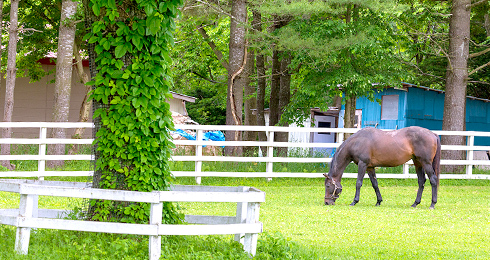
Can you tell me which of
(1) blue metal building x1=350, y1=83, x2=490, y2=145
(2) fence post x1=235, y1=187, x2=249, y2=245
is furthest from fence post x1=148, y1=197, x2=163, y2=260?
(1) blue metal building x1=350, y1=83, x2=490, y2=145

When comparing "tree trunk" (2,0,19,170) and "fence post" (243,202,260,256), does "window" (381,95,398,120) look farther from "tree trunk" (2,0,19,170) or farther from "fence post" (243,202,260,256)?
"fence post" (243,202,260,256)

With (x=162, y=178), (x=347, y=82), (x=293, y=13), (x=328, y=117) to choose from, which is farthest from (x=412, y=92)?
(x=162, y=178)

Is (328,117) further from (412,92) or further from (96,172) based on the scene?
(96,172)

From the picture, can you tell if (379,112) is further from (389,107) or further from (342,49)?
(342,49)

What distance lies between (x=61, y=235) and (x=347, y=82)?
10.9 m

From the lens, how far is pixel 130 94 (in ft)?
19.4

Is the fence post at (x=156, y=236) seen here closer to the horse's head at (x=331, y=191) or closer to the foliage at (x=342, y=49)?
the horse's head at (x=331, y=191)

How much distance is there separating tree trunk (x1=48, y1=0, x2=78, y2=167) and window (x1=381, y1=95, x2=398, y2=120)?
49.7ft

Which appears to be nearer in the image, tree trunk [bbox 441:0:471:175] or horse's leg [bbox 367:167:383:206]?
horse's leg [bbox 367:167:383:206]

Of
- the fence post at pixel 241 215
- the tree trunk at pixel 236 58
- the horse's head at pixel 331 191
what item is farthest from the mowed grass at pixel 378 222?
the tree trunk at pixel 236 58

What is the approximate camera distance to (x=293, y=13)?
48.5 feet

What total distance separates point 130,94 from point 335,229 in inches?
152

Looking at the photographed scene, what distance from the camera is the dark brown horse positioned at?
11203mm

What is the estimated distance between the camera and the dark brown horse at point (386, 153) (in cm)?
1120
